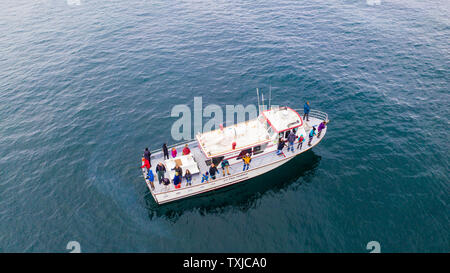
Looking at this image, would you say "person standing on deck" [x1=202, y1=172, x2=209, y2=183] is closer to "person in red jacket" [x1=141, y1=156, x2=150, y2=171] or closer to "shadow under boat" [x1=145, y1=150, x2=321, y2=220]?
"shadow under boat" [x1=145, y1=150, x2=321, y2=220]

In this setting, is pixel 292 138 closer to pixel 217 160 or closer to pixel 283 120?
pixel 283 120

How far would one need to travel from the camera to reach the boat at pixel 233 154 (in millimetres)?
26727

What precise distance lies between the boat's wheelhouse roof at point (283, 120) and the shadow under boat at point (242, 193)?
4.64m

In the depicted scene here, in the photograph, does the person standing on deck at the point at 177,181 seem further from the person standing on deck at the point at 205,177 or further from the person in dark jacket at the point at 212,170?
the person in dark jacket at the point at 212,170

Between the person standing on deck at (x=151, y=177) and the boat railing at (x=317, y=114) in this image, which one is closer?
the person standing on deck at (x=151, y=177)

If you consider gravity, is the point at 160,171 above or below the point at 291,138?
below

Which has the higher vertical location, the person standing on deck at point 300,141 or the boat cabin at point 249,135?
the boat cabin at point 249,135

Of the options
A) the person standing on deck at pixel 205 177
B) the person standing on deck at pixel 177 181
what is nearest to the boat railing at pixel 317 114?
the person standing on deck at pixel 205 177

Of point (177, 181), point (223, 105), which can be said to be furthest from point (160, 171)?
point (223, 105)

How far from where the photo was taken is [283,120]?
29.0m

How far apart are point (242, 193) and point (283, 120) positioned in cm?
919
